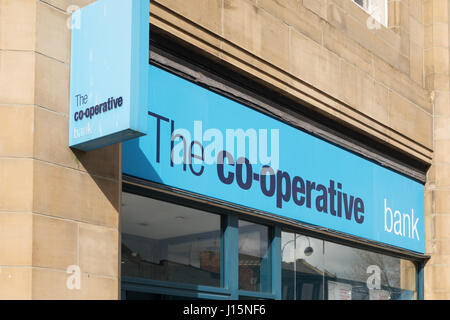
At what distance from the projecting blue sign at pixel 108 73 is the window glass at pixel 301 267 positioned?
444 cm

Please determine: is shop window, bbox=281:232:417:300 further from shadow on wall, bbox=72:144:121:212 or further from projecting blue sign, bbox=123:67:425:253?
shadow on wall, bbox=72:144:121:212

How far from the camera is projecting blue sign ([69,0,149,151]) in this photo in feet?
22.6

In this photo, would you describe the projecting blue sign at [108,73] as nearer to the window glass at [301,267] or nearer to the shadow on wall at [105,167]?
the shadow on wall at [105,167]

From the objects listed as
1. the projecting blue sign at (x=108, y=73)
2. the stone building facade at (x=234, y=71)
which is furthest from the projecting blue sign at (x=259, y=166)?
the projecting blue sign at (x=108, y=73)

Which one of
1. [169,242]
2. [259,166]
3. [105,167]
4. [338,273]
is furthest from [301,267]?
[105,167]

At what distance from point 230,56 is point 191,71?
0.65 meters

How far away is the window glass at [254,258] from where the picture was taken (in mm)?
10219

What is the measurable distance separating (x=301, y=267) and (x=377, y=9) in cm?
519

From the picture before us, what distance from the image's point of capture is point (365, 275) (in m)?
12.6

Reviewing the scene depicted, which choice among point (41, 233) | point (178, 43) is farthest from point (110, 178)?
point (178, 43)

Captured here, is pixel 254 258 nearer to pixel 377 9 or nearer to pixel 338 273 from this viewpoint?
pixel 338 273
